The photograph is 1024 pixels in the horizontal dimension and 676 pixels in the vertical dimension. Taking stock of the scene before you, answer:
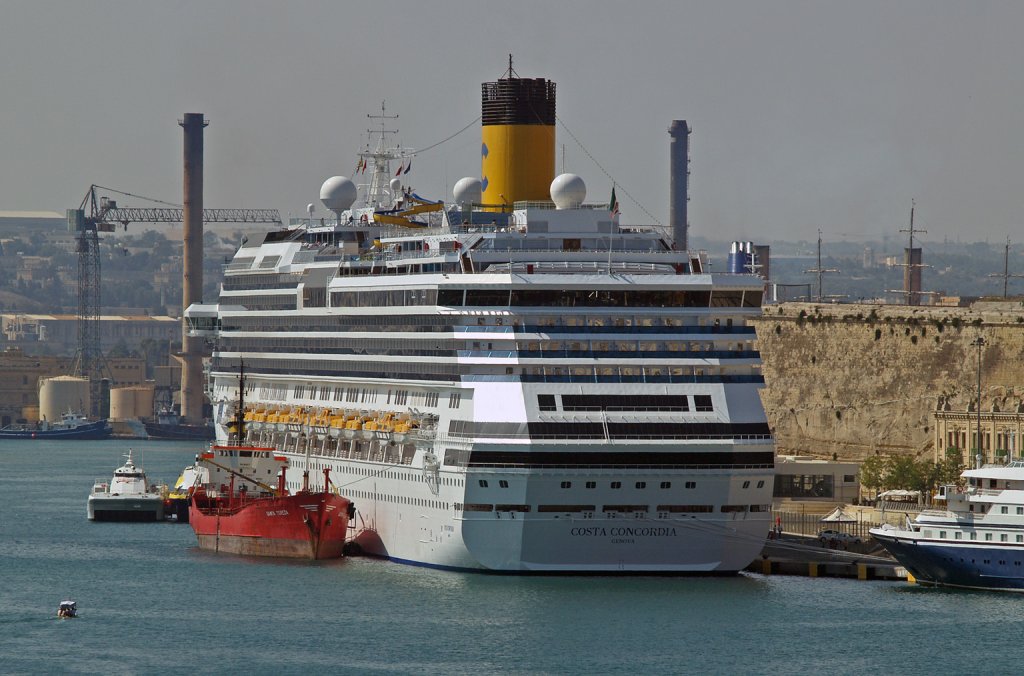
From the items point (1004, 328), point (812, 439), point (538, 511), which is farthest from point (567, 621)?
point (812, 439)

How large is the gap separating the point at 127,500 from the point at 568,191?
2826 cm

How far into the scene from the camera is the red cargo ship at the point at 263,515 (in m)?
66.4

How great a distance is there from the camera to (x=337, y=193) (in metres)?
79.4

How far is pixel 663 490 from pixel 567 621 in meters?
5.58

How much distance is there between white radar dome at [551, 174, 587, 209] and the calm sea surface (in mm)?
11218

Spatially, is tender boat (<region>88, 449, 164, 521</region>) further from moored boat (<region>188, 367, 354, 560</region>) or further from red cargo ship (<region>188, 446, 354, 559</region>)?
red cargo ship (<region>188, 446, 354, 559</region>)

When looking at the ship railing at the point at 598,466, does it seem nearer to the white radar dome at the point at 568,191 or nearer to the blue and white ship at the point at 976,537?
the blue and white ship at the point at 976,537

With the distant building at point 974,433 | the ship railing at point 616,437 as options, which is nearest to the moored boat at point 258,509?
the ship railing at point 616,437

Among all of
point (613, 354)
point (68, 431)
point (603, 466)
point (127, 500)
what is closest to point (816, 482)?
point (127, 500)

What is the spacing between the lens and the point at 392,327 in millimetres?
64938

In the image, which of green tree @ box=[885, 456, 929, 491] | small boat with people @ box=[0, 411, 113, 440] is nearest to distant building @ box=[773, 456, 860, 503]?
green tree @ box=[885, 456, 929, 491]

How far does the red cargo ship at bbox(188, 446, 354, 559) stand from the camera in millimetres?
66438

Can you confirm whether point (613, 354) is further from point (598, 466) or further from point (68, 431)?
point (68, 431)

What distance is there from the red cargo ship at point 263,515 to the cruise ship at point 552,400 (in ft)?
3.22
